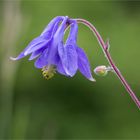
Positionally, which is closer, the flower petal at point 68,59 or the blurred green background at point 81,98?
the flower petal at point 68,59

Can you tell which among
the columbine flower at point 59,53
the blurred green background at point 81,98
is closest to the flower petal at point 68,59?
the columbine flower at point 59,53

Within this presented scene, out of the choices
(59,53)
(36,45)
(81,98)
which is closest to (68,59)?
(59,53)

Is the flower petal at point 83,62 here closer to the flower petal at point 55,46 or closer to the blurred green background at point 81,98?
the flower petal at point 55,46

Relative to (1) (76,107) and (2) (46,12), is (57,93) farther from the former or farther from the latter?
(2) (46,12)

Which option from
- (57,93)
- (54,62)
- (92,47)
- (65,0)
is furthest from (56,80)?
(54,62)

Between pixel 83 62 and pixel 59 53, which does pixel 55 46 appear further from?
pixel 83 62

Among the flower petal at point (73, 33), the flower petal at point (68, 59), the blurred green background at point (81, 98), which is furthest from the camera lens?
the blurred green background at point (81, 98)

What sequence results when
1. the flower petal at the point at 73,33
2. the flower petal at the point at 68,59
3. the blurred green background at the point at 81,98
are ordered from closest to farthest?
the flower petal at the point at 68,59 → the flower petal at the point at 73,33 → the blurred green background at the point at 81,98

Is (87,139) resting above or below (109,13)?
below
